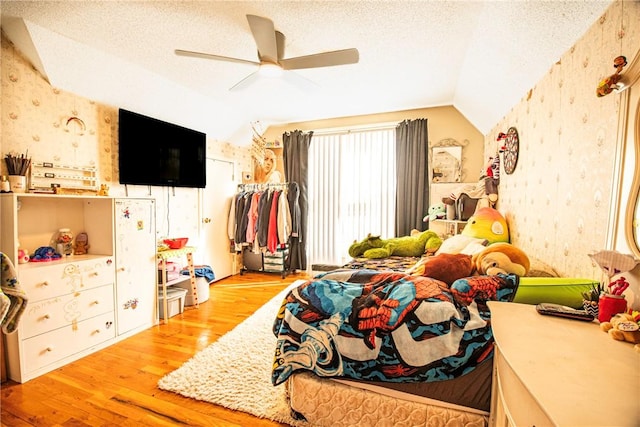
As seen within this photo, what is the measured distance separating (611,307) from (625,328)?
0.16 m

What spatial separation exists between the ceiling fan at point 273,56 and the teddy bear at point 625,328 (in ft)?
6.21

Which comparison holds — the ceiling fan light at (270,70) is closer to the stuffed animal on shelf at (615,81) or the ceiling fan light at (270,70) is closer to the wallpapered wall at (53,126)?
the wallpapered wall at (53,126)

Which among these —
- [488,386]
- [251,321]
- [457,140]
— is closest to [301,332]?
[488,386]

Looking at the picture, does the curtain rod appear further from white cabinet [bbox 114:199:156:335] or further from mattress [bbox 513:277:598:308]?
mattress [bbox 513:277:598:308]

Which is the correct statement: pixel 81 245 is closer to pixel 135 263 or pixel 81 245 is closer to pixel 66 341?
pixel 135 263

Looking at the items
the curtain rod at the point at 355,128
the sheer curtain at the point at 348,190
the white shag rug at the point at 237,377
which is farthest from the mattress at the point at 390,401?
the curtain rod at the point at 355,128

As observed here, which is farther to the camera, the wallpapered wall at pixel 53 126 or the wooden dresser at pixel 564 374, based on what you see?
the wallpapered wall at pixel 53 126

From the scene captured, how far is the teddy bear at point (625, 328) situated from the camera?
2.76ft

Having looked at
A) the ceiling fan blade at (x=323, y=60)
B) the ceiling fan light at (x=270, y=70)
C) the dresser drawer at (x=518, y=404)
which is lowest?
the dresser drawer at (x=518, y=404)

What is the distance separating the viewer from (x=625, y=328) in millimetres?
849

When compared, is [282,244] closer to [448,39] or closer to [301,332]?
[301,332]

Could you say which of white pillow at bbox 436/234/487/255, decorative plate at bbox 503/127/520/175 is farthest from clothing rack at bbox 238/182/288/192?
decorative plate at bbox 503/127/520/175

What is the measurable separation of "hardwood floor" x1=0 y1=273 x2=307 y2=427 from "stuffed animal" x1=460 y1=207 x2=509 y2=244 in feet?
7.37

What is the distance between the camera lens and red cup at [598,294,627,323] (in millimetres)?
976
